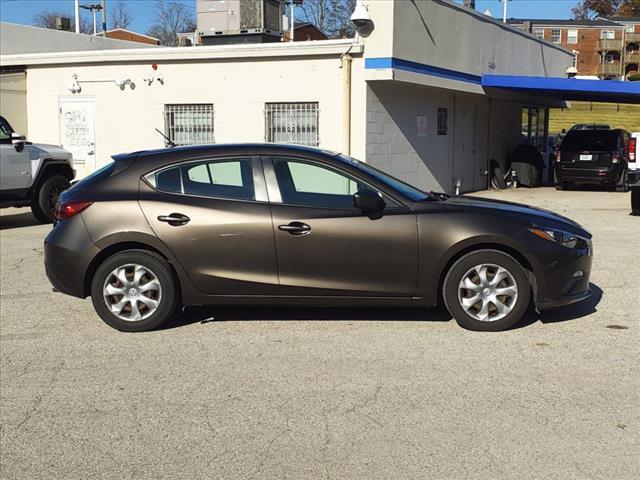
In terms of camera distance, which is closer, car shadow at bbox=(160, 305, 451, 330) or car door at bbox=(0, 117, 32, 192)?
car shadow at bbox=(160, 305, 451, 330)

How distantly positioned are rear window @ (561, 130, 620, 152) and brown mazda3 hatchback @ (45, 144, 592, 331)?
15722 millimetres

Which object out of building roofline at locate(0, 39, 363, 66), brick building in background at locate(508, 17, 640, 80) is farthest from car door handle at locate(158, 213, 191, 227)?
brick building in background at locate(508, 17, 640, 80)

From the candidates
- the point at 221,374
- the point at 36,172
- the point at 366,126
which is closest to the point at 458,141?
the point at 366,126

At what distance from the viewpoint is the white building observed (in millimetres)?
15484

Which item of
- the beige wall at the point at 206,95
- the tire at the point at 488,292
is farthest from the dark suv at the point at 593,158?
the tire at the point at 488,292

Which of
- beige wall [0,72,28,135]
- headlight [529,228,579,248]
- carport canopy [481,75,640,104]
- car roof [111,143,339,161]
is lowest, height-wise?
headlight [529,228,579,248]

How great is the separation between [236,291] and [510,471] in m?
3.29

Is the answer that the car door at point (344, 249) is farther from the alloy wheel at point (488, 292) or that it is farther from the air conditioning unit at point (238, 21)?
the air conditioning unit at point (238, 21)

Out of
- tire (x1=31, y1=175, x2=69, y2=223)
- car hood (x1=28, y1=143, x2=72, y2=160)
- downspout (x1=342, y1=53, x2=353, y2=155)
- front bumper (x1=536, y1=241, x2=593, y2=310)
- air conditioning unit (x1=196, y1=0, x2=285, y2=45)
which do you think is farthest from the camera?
air conditioning unit (x1=196, y1=0, x2=285, y2=45)

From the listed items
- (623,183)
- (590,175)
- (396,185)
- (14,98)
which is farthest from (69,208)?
(623,183)

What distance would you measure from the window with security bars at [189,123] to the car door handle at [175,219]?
10.6m

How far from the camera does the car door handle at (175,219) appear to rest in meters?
6.61

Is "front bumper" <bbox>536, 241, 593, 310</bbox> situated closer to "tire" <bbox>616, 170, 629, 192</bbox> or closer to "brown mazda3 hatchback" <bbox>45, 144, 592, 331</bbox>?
"brown mazda3 hatchback" <bbox>45, 144, 592, 331</bbox>

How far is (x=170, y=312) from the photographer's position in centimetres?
670
